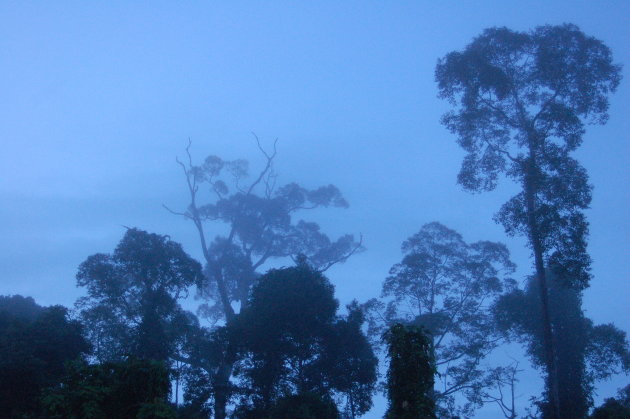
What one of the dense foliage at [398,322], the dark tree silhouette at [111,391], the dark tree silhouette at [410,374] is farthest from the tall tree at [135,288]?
the dark tree silhouette at [410,374]

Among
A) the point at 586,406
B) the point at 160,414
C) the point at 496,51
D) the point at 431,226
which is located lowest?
the point at 160,414

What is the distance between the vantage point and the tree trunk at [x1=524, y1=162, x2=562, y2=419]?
2641 cm

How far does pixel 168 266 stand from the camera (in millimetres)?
37719

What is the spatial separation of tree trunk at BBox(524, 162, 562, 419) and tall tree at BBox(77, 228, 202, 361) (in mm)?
19620

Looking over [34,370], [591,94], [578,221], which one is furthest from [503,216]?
[34,370]

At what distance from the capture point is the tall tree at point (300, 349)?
106ft

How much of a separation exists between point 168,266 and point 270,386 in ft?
32.9

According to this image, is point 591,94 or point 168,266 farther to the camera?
point 168,266

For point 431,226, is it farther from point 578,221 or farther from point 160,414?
point 160,414

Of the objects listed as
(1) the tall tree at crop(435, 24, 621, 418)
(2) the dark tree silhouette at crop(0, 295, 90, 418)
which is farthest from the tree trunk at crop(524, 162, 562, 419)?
(2) the dark tree silhouette at crop(0, 295, 90, 418)

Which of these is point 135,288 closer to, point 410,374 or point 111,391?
point 111,391

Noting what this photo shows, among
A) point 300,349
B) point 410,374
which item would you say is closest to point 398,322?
point 300,349

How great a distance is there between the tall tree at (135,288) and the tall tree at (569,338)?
Answer: 64.3 ft

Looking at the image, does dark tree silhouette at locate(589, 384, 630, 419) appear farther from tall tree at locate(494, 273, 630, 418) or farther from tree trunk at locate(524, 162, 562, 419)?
tall tree at locate(494, 273, 630, 418)
